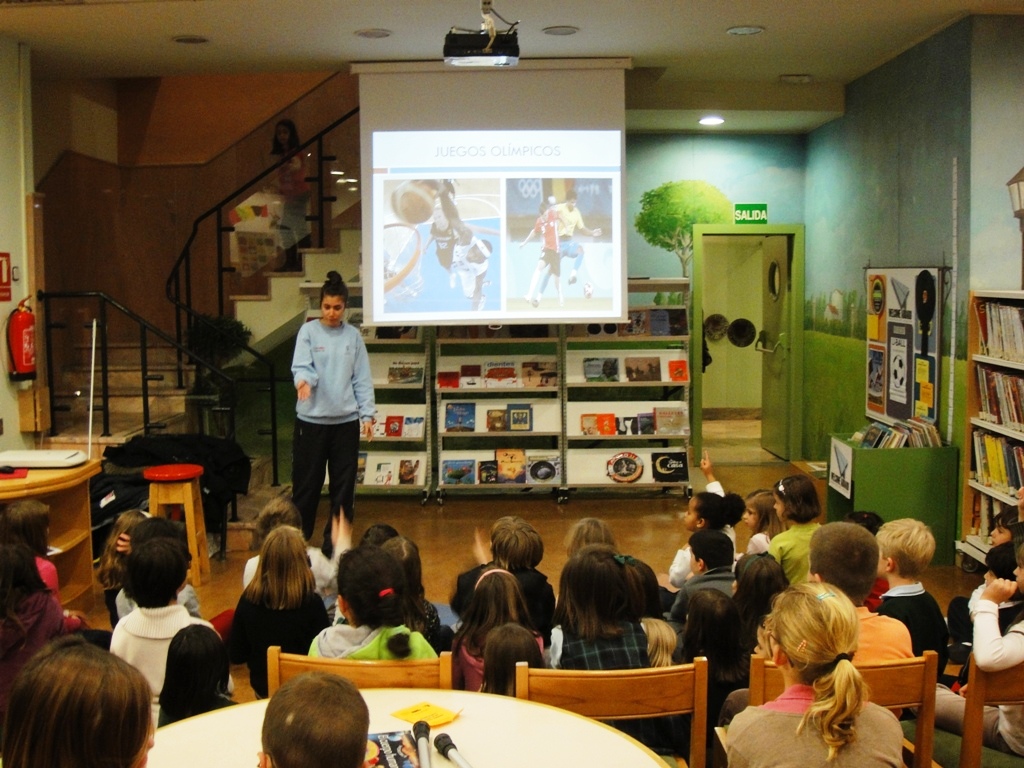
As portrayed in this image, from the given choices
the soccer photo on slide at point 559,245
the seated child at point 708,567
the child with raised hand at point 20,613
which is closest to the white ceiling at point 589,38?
the soccer photo on slide at point 559,245

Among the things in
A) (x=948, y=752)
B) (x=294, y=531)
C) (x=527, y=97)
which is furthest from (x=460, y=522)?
(x=948, y=752)

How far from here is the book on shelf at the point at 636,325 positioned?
7648mm

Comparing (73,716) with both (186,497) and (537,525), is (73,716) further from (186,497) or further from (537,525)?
(537,525)

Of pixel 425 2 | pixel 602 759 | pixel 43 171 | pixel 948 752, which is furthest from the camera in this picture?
pixel 43 171

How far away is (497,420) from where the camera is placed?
751cm

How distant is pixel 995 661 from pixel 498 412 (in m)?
5.12

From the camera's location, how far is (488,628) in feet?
9.84

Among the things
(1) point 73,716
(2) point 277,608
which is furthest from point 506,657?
(1) point 73,716

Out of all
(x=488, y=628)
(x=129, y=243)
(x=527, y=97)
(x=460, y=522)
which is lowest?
(x=460, y=522)

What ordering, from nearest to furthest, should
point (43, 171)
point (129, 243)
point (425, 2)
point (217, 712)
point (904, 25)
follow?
point (217, 712), point (425, 2), point (904, 25), point (43, 171), point (129, 243)

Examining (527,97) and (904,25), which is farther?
(527,97)

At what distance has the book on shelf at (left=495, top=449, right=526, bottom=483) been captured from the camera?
748 centimetres

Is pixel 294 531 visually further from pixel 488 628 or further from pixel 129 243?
pixel 129 243

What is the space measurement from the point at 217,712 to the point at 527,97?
539cm
